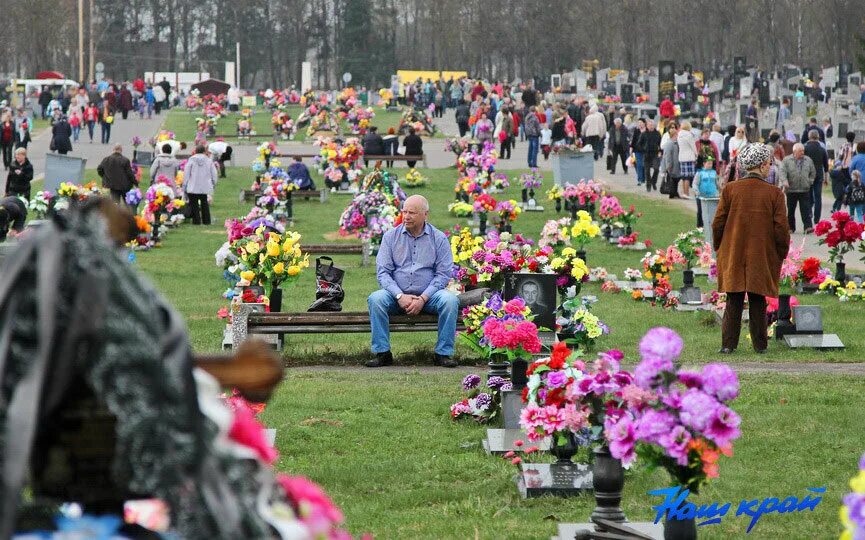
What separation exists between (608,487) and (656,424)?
3.33 ft

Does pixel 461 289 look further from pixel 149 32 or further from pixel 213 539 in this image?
pixel 149 32

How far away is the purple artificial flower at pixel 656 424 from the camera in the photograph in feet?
21.1

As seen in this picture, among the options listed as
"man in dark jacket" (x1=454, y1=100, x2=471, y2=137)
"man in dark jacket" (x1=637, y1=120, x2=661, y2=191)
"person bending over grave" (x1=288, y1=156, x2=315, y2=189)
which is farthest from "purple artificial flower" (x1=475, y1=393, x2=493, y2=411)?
"man in dark jacket" (x1=454, y1=100, x2=471, y2=137)

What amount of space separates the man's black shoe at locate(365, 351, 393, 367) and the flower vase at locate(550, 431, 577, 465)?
15.7 feet

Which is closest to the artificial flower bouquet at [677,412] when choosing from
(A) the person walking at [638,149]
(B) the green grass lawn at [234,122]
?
(A) the person walking at [638,149]

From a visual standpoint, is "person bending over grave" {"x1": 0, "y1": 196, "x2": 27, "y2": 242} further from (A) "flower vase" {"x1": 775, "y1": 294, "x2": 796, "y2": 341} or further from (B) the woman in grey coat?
(B) the woman in grey coat

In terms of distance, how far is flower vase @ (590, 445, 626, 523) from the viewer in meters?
7.36

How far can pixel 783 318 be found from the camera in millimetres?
14961

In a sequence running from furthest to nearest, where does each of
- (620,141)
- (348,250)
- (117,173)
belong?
(620,141) → (117,173) → (348,250)

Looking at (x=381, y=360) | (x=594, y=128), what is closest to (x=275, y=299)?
(x=381, y=360)

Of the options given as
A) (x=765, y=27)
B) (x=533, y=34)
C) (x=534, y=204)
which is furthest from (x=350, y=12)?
(x=534, y=204)

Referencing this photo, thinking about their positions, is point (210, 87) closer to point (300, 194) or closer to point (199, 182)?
point (300, 194)

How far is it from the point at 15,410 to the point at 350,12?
115 m

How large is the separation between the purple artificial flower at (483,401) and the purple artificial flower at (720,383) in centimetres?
444
